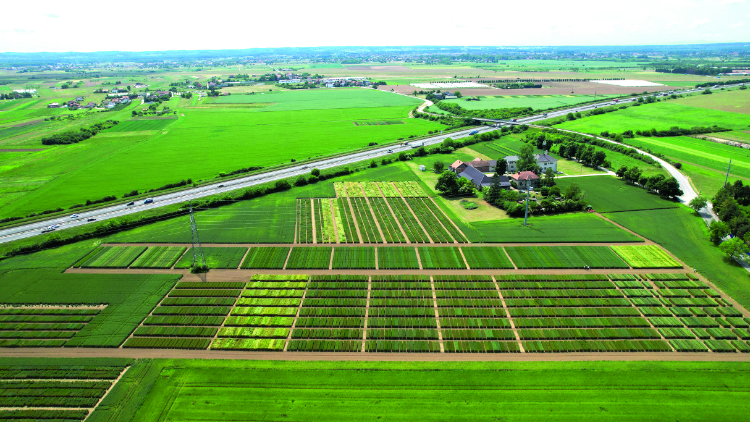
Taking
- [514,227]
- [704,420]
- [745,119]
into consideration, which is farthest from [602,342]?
Result: [745,119]

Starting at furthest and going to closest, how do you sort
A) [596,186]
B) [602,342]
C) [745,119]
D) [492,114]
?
[492,114] < [745,119] < [596,186] < [602,342]

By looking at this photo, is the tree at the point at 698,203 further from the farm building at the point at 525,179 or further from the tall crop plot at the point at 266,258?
the tall crop plot at the point at 266,258

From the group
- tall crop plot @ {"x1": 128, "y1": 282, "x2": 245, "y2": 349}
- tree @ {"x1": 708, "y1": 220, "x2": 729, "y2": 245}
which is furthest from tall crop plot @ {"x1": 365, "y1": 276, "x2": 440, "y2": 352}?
tree @ {"x1": 708, "y1": 220, "x2": 729, "y2": 245}

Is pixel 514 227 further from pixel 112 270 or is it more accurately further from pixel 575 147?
pixel 112 270

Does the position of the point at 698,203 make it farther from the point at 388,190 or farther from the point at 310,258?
the point at 310,258

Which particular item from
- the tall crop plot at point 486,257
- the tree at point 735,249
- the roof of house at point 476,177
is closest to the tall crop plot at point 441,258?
the tall crop plot at point 486,257

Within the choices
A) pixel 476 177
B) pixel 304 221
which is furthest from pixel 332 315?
pixel 476 177
